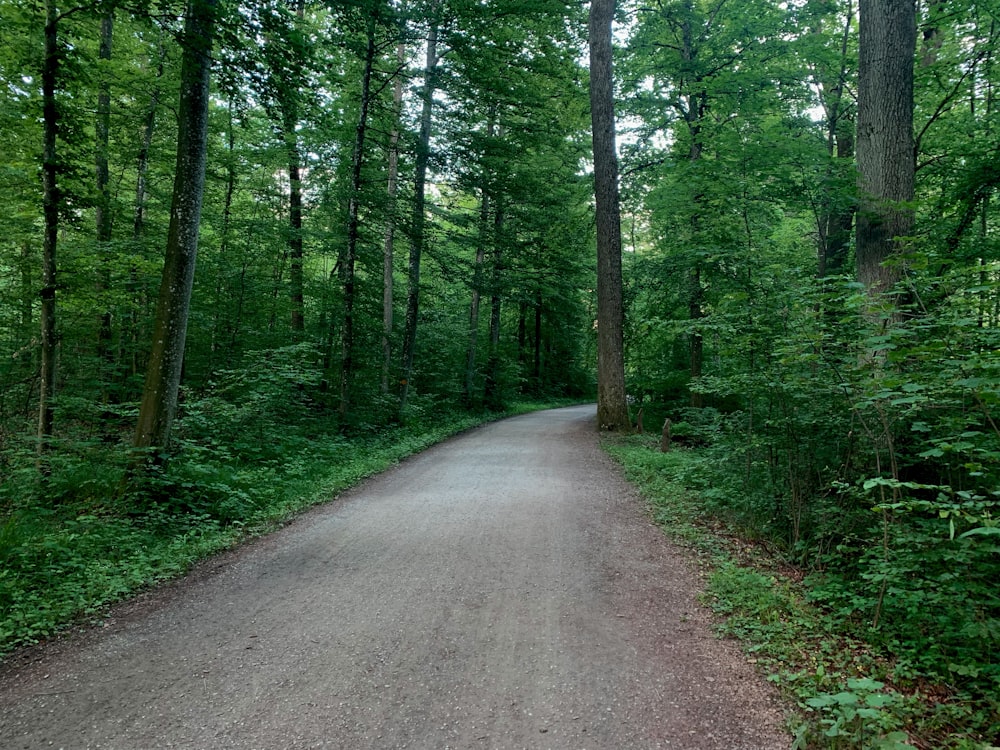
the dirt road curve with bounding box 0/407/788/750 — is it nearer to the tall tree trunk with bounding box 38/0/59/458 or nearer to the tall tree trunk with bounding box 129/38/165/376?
the tall tree trunk with bounding box 38/0/59/458

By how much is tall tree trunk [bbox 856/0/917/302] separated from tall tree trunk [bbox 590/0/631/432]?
Result: 260 inches

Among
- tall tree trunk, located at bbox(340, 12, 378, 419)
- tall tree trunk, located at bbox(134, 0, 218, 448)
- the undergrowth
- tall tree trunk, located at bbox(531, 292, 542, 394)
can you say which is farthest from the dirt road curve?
tall tree trunk, located at bbox(531, 292, 542, 394)

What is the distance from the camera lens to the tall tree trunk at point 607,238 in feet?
40.6

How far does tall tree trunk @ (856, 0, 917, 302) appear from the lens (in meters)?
6.11

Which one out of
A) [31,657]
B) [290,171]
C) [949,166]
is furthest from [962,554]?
[290,171]

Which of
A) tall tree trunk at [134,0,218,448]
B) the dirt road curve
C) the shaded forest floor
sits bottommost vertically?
the dirt road curve

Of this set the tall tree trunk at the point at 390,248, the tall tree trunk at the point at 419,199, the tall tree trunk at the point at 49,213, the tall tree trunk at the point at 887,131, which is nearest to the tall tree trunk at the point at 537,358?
the tall tree trunk at the point at 390,248

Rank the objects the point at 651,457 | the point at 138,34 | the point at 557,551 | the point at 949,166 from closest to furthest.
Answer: the point at 557,551
the point at 949,166
the point at 651,457
the point at 138,34

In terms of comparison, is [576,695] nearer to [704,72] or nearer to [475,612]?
[475,612]

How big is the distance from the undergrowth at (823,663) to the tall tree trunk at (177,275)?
6339 mm

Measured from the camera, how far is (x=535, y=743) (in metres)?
2.45

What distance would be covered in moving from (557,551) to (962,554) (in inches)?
122

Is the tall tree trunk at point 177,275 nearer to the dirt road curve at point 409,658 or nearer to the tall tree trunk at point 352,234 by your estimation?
the dirt road curve at point 409,658

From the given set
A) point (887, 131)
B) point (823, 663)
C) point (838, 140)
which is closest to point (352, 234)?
point (887, 131)
